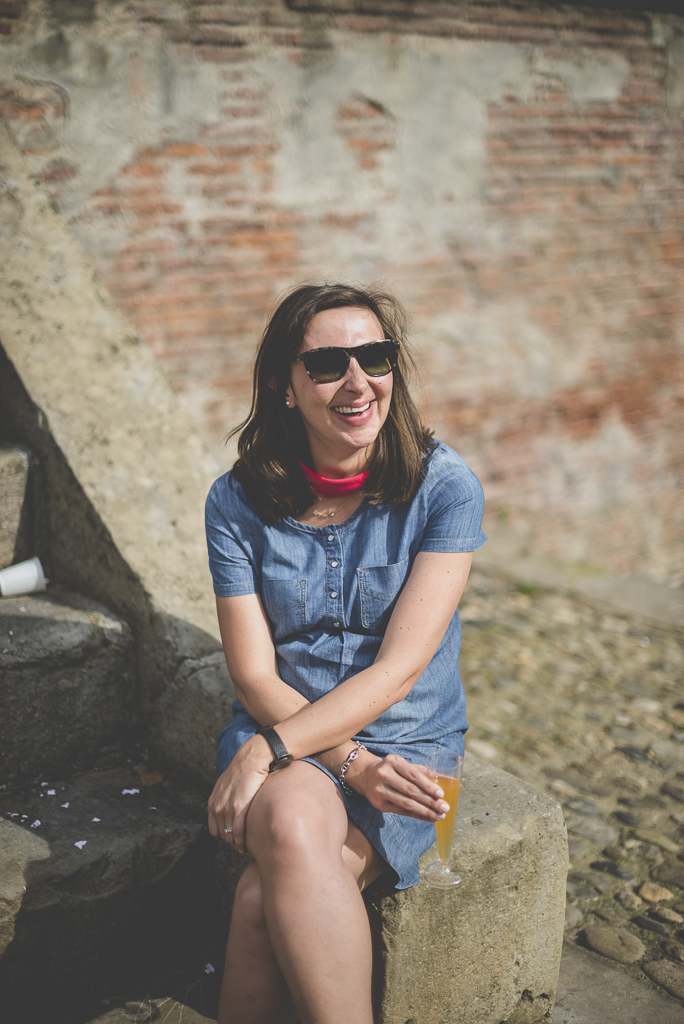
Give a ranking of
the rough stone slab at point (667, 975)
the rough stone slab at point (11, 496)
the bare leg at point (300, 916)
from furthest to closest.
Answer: the rough stone slab at point (11, 496) → the rough stone slab at point (667, 975) → the bare leg at point (300, 916)

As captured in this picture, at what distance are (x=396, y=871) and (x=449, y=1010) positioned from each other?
428 mm

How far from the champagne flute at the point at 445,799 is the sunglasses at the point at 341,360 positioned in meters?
0.84

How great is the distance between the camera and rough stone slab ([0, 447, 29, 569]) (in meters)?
2.32

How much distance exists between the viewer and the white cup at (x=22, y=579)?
2330 mm

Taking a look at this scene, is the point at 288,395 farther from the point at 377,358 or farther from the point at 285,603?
the point at 285,603

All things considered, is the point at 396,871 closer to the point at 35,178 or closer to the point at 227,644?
the point at 227,644

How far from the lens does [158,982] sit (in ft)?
6.01

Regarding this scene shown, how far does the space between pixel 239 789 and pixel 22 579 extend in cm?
107

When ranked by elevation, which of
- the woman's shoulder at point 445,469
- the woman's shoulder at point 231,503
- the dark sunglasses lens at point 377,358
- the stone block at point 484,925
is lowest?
the stone block at point 484,925

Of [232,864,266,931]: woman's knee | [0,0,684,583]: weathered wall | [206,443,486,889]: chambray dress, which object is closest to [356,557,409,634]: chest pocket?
[206,443,486,889]: chambray dress

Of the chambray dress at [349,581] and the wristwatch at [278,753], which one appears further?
the chambray dress at [349,581]

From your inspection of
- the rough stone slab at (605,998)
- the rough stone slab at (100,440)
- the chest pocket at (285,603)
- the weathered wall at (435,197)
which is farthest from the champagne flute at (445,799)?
the weathered wall at (435,197)

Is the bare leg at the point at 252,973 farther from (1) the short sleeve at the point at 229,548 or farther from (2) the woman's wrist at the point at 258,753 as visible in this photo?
(1) the short sleeve at the point at 229,548

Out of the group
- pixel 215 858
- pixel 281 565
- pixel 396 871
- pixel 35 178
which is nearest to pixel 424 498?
pixel 281 565
